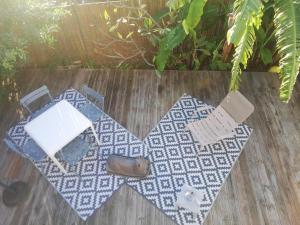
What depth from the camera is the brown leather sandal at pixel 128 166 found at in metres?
4.46

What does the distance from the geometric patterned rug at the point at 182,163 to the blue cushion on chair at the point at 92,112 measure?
3.10ft

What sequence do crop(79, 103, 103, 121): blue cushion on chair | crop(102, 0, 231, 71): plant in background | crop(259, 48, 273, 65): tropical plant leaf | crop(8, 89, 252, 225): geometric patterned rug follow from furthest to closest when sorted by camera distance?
crop(259, 48, 273, 65): tropical plant leaf < crop(102, 0, 231, 71): plant in background < crop(79, 103, 103, 121): blue cushion on chair < crop(8, 89, 252, 225): geometric patterned rug

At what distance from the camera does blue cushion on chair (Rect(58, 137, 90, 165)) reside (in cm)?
432

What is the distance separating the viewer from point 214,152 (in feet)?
15.8

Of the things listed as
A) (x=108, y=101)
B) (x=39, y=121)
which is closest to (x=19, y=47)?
(x=39, y=121)

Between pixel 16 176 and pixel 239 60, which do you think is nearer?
pixel 239 60

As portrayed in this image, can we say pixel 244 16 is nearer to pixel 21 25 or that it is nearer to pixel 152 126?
pixel 152 126

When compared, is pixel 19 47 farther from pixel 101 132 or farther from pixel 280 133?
pixel 280 133

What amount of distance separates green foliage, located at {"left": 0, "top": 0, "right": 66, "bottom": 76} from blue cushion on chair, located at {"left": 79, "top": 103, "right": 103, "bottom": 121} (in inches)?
51.3

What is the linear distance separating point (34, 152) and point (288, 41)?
388cm

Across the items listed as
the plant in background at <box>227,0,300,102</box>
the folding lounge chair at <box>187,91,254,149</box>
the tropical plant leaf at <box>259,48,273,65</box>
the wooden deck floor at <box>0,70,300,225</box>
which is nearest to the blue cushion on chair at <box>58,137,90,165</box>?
the wooden deck floor at <box>0,70,300,225</box>

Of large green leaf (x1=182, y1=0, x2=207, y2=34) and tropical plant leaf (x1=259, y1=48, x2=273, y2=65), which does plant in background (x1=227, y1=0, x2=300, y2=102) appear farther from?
tropical plant leaf (x1=259, y1=48, x2=273, y2=65)

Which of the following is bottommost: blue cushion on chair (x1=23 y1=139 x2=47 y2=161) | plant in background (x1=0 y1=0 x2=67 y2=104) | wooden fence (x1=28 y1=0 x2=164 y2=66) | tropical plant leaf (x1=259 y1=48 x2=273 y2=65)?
blue cushion on chair (x1=23 y1=139 x2=47 y2=161)

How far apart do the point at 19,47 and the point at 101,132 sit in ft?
6.42
